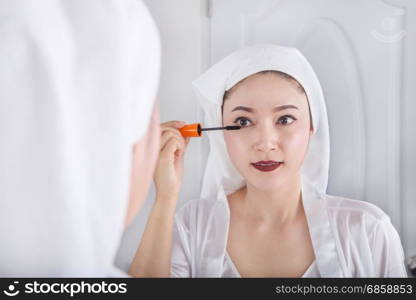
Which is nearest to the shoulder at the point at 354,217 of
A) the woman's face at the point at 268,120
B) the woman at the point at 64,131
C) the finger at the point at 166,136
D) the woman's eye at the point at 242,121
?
the woman's face at the point at 268,120

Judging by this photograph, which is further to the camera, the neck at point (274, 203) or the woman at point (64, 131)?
the neck at point (274, 203)

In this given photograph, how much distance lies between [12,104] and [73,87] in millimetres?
82

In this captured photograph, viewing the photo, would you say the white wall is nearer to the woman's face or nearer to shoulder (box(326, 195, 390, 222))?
the woman's face

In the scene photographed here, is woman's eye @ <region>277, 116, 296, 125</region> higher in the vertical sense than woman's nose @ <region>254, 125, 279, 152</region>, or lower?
higher

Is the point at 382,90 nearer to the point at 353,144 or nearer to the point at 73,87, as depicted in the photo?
the point at 353,144

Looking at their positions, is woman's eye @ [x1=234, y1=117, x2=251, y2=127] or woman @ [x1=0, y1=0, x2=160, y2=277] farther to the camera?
woman's eye @ [x1=234, y1=117, x2=251, y2=127]

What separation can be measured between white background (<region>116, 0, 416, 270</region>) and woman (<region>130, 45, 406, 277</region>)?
0.08 ft

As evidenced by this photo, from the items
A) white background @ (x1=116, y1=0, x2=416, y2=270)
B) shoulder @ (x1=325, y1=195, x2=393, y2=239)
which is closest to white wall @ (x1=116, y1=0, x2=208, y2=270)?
white background @ (x1=116, y1=0, x2=416, y2=270)

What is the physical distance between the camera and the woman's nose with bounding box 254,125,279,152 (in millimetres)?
953

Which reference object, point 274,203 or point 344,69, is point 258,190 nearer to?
point 274,203

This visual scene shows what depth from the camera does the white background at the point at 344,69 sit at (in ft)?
3.19

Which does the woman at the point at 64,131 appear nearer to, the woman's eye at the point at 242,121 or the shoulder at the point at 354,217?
the woman's eye at the point at 242,121

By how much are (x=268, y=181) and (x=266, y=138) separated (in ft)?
0.28

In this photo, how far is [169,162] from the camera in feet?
3.19
